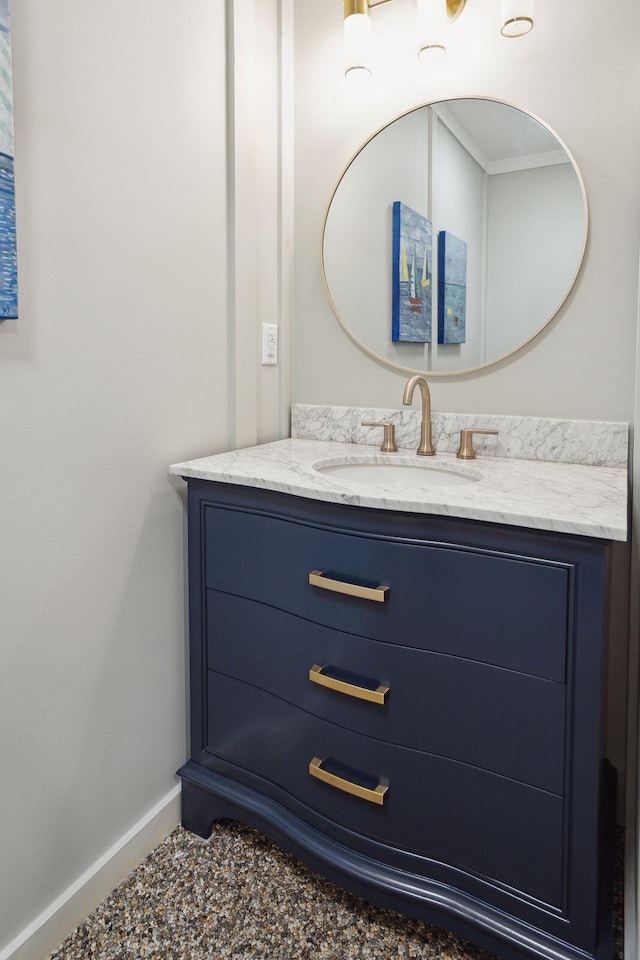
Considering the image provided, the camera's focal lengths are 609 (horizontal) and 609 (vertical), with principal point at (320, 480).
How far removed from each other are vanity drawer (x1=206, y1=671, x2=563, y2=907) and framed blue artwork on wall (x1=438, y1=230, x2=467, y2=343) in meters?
1.03

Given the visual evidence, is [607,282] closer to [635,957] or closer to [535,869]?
[535,869]

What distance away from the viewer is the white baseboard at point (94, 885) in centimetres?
117

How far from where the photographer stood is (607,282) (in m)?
1.42

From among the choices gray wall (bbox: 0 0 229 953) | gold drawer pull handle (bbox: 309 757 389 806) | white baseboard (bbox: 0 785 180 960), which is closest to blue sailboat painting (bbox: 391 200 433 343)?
gray wall (bbox: 0 0 229 953)

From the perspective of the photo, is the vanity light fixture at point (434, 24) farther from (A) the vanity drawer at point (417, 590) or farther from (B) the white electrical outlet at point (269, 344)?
(A) the vanity drawer at point (417, 590)

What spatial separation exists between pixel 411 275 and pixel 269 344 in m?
0.45

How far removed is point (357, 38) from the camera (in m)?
1.58

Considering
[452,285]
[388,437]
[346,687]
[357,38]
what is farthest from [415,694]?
[357,38]

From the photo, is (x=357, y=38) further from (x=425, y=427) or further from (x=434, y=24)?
(x=425, y=427)

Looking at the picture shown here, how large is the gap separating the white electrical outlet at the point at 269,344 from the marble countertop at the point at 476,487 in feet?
0.96

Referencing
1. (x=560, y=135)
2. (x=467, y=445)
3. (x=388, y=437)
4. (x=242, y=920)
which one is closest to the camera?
(x=242, y=920)

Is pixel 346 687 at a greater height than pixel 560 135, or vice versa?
pixel 560 135

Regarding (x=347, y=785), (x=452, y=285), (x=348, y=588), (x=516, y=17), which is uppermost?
(x=516, y=17)

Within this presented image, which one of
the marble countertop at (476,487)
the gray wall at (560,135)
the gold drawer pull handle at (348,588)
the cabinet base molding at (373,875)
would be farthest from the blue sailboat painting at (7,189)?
the cabinet base molding at (373,875)
